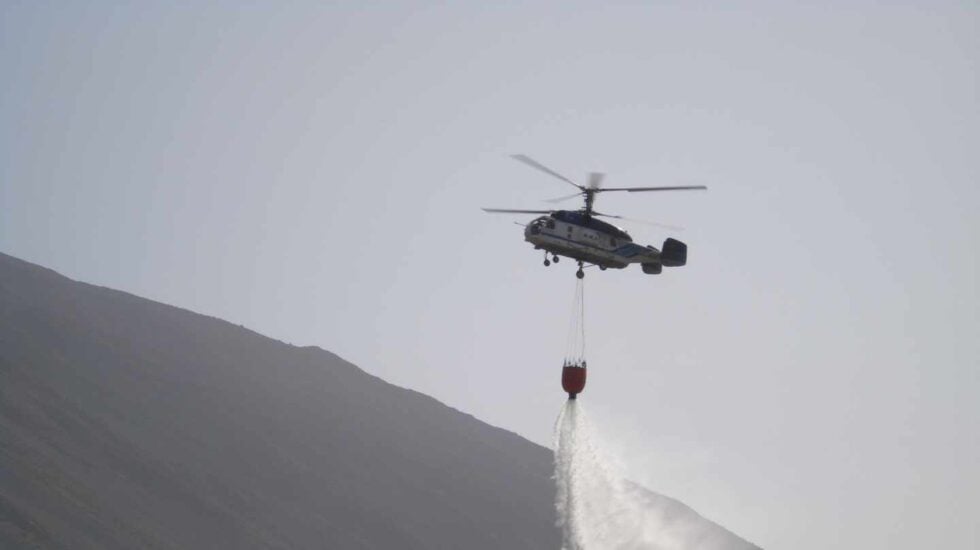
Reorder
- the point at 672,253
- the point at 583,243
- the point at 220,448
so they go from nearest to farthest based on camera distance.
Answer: the point at 583,243
the point at 672,253
the point at 220,448

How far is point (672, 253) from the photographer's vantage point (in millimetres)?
54031

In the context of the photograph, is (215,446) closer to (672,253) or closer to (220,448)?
(220,448)

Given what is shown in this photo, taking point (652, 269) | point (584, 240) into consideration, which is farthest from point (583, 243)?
point (652, 269)

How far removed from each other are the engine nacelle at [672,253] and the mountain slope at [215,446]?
60.9 metres

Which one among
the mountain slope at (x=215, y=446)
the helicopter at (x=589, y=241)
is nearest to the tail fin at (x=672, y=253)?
the helicopter at (x=589, y=241)

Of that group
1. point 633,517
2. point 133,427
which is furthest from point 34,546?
point 633,517

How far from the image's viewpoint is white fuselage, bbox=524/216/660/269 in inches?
1999

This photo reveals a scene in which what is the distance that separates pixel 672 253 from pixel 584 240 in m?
4.79

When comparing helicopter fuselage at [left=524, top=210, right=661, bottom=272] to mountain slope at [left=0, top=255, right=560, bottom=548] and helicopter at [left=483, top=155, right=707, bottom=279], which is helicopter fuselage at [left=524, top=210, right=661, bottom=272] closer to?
helicopter at [left=483, top=155, right=707, bottom=279]

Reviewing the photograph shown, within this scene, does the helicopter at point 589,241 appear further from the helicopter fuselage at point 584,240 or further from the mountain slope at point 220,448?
the mountain slope at point 220,448

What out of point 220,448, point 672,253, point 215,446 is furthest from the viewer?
point 220,448

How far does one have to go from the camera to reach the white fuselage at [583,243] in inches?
1999

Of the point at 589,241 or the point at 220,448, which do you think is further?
the point at 220,448

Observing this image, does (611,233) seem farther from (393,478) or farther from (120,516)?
(393,478)
